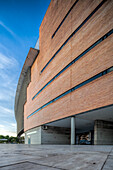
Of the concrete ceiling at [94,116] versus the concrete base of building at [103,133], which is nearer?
the concrete ceiling at [94,116]

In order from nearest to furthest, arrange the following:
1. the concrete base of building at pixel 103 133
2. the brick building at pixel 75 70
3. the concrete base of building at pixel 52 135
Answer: the brick building at pixel 75 70 → the concrete base of building at pixel 103 133 → the concrete base of building at pixel 52 135

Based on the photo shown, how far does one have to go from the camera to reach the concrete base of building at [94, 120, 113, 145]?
21109 millimetres

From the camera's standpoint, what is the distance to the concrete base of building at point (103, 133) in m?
21.1

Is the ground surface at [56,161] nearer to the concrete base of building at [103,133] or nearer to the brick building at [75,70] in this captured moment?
the brick building at [75,70]

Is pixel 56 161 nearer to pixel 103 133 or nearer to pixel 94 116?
pixel 94 116

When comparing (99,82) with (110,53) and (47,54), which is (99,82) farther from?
(47,54)

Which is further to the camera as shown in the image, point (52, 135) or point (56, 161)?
point (52, 135)

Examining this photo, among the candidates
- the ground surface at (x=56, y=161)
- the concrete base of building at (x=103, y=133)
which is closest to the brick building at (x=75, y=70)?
the concrete base of building at (x=103, y=133)

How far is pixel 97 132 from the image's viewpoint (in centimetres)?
2128

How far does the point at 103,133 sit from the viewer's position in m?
Result: 21.8

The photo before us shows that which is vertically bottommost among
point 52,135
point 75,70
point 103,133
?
point 52,135

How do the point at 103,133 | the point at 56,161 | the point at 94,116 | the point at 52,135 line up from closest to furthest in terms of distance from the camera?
the point at 56,161
the point at 94,116
the point at 103,133
the point at 52,135

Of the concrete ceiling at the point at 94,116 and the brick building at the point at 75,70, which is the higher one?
the brick building at the point at 75,70

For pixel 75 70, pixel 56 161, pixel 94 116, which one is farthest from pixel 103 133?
pixel 56 161
